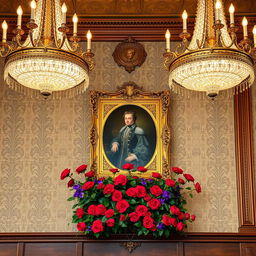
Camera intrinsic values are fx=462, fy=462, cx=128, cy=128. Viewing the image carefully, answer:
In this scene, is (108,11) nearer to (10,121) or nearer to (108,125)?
(108,125)

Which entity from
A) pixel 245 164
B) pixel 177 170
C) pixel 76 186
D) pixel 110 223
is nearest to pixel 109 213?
pixel 110 223

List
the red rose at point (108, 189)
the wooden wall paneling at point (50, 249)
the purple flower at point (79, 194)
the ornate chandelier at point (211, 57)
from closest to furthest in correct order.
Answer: the ornate chandelier at point (211, 57)
the red rose at point (108, 189)
the purple flower at point (79, 194)
the wooden wall paneling at point (50, 249)

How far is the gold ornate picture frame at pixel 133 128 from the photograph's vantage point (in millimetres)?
6020

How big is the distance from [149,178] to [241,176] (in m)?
1.21

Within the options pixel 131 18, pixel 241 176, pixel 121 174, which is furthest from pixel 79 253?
pixel 131 18

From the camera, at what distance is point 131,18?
6516 millimetres

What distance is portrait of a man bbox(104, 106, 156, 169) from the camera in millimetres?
6055

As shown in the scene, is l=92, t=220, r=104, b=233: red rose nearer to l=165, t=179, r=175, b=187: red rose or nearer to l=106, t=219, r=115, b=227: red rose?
l=106, t=219, r=115, b=227: red rose

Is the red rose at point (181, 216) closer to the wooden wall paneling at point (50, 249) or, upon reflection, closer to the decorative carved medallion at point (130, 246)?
the decorative carved medallion at point (130, 246)

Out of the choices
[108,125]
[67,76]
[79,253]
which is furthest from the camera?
[108,125]

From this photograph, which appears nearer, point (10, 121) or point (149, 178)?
point (149, 178)

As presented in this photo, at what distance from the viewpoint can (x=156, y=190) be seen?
5352 millimetres

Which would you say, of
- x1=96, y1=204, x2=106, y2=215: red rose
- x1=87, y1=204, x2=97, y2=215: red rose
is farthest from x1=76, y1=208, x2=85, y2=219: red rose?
x1=96, y1=204, x2=106, y2=215: red rose

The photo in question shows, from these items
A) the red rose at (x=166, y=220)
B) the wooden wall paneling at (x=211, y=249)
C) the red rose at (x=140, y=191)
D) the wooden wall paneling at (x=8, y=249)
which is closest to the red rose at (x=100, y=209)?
the red rose at (x=140, y=191)
